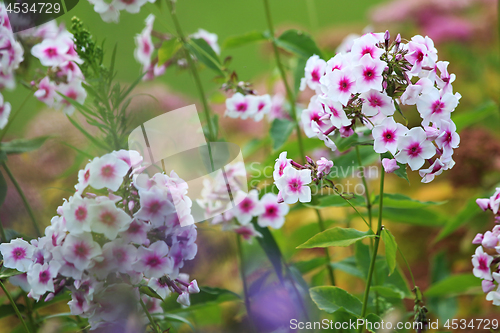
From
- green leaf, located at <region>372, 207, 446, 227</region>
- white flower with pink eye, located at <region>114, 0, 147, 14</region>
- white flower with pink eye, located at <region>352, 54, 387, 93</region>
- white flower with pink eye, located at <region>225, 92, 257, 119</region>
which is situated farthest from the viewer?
green leaf, located at <region>372, 207, 446, 227</region>

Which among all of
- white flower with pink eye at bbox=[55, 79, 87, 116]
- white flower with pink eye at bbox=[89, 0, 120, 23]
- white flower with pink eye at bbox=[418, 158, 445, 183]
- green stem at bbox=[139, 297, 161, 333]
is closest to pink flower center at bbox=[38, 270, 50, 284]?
green stem at bbox=[139, 297, 161, 333]

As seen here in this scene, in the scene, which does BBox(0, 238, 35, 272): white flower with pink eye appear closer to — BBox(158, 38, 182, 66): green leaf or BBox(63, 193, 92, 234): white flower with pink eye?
BBox(63, 193, 92, 234): white flower with pink eye

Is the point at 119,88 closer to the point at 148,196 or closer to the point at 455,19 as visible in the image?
the point at 148,196

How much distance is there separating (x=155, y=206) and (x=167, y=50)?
0.27m

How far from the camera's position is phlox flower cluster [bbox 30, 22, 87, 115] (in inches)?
20.4

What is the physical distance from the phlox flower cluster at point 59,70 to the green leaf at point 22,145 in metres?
0.05

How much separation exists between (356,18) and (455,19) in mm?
653

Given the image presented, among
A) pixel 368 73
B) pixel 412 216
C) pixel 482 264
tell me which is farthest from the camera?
pixel 412 216

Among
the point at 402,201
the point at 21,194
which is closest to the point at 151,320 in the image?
the point at 21,194

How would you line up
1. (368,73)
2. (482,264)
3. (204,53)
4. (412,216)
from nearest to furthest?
1. (368,73)
2. (482,264)
3. (204,53)
4. (412,216)

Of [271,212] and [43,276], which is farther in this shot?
[271,212]

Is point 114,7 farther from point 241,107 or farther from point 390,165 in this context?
point 390,165

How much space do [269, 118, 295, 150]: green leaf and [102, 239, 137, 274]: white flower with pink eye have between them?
0.99 feet

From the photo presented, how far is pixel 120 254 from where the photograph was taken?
1.34 ft
